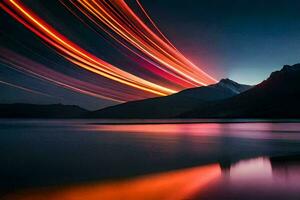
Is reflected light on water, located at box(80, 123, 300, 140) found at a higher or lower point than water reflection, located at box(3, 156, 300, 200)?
higher

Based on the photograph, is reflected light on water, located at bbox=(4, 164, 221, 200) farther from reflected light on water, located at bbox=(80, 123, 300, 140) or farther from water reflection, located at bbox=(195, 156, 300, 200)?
reflected light on water, located at bbox=(80, 123, 300, 140)

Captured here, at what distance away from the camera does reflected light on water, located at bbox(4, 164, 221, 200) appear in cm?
1214

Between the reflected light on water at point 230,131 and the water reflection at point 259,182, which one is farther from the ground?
the reflected light on water at point 230,131

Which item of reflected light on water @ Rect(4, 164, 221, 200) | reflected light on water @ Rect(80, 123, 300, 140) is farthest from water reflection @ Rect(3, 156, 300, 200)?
reflected light on water @ Rect(80, 123, 300, 140)

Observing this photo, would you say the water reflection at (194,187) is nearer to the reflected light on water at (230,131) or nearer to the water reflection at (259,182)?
the water reflection at (259,182)

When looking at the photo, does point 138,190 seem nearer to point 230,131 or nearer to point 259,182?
point 259,182

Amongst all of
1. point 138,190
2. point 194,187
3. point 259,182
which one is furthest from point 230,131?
point 138,190

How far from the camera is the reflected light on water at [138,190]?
12.1m

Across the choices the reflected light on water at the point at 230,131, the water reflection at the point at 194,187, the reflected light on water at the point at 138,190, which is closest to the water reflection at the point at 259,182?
the water reflection at the point at 194,187

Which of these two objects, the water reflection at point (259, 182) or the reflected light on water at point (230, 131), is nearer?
the water reflection at point (259, 182)

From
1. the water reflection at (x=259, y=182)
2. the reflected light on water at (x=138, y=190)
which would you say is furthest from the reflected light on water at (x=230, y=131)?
the reflected light on water at (x=138, y=190)

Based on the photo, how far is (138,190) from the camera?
13359mm

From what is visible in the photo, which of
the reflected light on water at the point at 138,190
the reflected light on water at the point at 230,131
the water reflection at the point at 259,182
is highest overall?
the reflected light on water at the point at 230,131

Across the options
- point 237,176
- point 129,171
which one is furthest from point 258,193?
point 129,171
